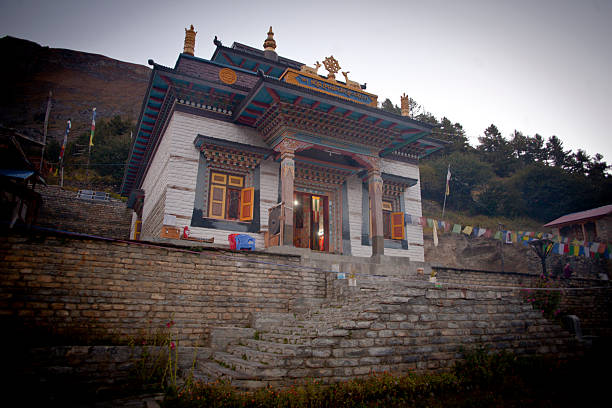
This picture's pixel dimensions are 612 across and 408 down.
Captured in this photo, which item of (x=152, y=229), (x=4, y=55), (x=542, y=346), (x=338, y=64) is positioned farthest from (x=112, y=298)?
(x=4, y=55)

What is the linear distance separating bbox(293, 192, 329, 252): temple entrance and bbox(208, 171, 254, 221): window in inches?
101

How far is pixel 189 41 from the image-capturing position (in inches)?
519

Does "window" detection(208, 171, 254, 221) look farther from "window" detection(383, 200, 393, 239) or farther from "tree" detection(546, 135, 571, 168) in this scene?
"tree" detection(546, 135, 571, 168)

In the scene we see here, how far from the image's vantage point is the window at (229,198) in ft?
39.4

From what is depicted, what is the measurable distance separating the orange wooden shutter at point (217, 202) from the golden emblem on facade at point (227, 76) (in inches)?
149

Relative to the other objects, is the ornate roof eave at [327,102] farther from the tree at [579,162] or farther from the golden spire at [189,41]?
the tree at [579,162]

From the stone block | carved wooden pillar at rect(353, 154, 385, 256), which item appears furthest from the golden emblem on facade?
the stone block

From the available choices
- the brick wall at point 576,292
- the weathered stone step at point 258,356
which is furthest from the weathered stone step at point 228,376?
the brick wall at point 576,292

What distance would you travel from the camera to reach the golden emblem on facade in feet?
41.8

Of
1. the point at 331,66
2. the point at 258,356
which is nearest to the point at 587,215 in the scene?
the point at 331,66

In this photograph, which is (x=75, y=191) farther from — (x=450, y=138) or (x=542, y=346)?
(x=450, y=138)

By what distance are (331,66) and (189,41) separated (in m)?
5.32

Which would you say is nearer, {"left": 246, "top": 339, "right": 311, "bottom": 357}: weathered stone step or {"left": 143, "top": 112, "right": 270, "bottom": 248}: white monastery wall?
{"left": 246, "top": 339, "right": 311, "bottom": 357}: weathered stone step

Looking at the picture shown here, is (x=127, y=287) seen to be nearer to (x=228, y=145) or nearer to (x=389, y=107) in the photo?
(x=228, y=145)
